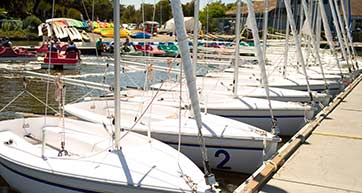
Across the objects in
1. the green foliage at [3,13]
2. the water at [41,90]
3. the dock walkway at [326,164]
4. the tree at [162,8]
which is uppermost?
the green foliage at [3,13]

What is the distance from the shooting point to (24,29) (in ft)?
236

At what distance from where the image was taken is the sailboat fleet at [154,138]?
7.54 metres

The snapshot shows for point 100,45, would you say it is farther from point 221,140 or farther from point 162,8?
point 221,140

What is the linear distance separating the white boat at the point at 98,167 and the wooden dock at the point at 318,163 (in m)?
1.23

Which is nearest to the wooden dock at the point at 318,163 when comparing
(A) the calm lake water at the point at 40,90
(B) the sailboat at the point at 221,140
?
(B) the sailboat at the point at 221,140

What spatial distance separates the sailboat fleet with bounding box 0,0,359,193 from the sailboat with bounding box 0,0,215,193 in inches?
0.6

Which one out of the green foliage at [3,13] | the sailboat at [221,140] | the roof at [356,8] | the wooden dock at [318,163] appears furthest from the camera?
the roof at [356,8]

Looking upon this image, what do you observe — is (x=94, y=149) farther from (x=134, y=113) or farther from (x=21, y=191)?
(x=134, y=113)

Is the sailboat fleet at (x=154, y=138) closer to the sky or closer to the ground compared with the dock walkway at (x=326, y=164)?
closer to the sky

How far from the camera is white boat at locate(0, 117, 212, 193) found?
24.4ft

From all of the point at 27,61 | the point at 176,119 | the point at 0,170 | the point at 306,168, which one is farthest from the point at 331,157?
the point at 27,61

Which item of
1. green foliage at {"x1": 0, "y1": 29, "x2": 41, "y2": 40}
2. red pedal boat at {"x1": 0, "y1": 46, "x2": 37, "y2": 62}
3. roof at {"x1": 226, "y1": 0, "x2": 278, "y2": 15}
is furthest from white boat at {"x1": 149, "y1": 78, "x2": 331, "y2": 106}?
green foliage at {"x1": 0, "y1": 29, "x2": 41, "y2": 40}

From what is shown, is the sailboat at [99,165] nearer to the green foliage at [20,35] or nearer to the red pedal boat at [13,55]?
the red pedal boat at [13,55]

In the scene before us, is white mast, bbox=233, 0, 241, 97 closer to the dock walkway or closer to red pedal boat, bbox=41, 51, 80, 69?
the dock walkway
